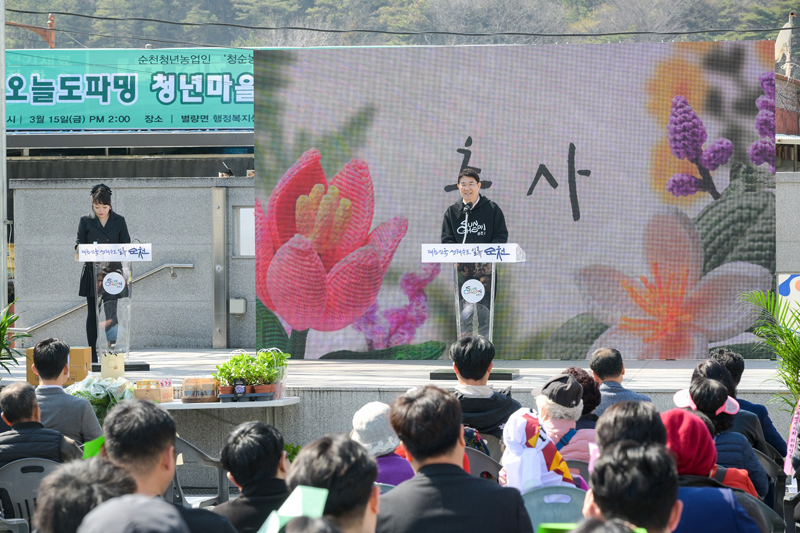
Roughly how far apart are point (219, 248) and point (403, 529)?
854 centimetres

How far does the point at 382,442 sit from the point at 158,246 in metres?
7.95

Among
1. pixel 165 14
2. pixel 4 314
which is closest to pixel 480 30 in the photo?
pixel 165 14

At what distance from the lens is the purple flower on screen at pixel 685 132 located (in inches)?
349

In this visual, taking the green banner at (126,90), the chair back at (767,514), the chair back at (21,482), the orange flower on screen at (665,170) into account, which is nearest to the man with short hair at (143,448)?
the chair back at (21,482)

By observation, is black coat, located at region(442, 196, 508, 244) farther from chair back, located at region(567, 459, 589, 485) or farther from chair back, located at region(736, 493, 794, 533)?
chair back, located at region(736, 493, 794, 533)

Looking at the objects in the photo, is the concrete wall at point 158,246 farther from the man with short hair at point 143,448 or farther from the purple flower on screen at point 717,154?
the man with short hair at point 143,448

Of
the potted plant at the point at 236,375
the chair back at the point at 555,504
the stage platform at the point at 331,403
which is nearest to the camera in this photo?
the chair back at the point at 555,504

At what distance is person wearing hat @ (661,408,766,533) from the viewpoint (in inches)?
106

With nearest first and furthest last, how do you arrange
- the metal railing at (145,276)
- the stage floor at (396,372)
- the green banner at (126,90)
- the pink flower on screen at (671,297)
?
the stage floor at (396,372), the pink flower on screen at (671,297), the metal railing at (145,276), the green banner at (126,90)

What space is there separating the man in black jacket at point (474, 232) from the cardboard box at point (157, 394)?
240 cm

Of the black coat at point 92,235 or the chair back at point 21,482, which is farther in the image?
the black coat at point 92,235

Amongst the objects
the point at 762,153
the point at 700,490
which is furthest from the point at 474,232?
the point at 700,490

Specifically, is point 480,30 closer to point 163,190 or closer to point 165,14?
point 165,14

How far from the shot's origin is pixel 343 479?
2.11m
